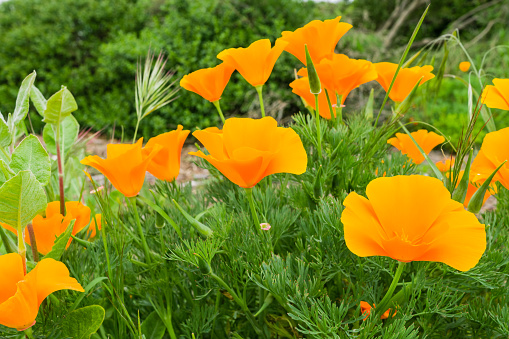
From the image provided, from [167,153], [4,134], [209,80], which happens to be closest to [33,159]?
[4,134]

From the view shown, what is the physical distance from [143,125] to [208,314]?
173 inches

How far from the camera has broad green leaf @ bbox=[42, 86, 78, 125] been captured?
833 millimetres

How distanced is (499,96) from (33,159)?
2.87ft

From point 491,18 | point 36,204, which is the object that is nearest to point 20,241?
point 36,204

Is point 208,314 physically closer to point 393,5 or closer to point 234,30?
point 234,30

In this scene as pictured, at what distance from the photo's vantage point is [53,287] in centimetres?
62

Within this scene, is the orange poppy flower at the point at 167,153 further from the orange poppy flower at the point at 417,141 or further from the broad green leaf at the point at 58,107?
the orange poppy flower at the point at 417,141

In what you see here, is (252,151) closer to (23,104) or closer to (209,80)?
(209,80)

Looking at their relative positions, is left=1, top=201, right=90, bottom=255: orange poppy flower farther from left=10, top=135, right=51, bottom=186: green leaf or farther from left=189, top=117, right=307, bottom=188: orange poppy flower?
left=189, top=117, right=307, bottom=188: orange poppy flower

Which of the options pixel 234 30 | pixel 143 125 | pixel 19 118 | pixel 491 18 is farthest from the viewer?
pixel 491 18

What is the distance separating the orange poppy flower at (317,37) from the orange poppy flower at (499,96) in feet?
1.00

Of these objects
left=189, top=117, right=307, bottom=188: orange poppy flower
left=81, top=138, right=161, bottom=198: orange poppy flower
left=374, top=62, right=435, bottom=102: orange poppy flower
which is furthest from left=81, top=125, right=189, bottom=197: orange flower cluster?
left=374, top=62, right=435, bottom=102: orange poppy flower

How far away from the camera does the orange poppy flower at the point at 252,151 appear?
2.18 ft

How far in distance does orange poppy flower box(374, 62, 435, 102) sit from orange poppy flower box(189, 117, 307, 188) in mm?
338
